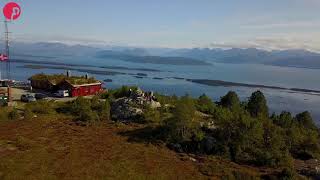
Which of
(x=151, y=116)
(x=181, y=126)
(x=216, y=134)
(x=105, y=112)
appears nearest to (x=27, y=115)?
(x=105, y=112)

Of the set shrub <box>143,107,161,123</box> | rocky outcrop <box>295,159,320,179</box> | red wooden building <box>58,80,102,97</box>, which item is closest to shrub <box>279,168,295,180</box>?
rocky outcrop <box>295,159,320,179</box>

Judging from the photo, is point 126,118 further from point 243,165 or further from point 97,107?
point 243,165

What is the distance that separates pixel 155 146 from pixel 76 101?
1378cm

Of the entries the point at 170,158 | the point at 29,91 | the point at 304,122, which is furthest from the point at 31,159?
the point at 304,122

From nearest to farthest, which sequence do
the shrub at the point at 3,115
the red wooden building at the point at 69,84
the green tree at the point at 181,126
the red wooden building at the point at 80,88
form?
the green tree at the point at 181,126, the shrub at the point at 3,115, the red wooden building at the point at 80,88, the red wooden building at the point at 69,84

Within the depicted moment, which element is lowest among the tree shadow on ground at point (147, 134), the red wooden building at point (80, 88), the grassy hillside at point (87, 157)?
the grassy hillside at point (87, 157)

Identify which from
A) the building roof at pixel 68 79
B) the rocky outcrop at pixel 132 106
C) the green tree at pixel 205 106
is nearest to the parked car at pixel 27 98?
the building roof at pixel 68 79

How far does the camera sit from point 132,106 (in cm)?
4653

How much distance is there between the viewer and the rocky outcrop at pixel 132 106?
45.6 m

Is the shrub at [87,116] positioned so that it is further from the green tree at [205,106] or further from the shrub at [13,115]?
the green tree at [205,106]

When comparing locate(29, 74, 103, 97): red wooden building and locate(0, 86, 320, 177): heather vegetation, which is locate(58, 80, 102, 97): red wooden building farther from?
locate(0, 86, 320, 177): heather vegetation

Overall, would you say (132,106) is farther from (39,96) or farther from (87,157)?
(87,157)

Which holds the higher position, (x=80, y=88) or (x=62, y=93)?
(x=80, y=88)

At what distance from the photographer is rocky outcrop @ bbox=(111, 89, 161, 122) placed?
150 ft
